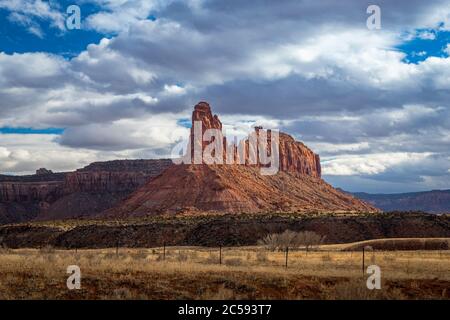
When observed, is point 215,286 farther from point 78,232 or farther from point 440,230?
point 78,232

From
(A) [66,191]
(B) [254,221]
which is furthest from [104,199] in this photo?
(B) [254,221]

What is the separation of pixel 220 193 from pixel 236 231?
4955cm

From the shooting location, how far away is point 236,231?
3059 inches

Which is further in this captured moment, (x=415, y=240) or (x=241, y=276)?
(x=415, y=240)

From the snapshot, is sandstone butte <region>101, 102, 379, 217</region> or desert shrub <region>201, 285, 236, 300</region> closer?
desert shrub <region>201, 285, 236, 300</region>

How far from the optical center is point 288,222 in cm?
8081

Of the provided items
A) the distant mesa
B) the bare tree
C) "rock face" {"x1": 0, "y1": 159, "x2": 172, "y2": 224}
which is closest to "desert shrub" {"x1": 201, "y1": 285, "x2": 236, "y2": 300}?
the bare tree

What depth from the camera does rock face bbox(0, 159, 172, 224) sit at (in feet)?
553

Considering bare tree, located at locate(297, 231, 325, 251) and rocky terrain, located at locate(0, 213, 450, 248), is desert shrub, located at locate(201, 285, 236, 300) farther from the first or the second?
rocky terrain, located at locate(0, 213, 450, 248)

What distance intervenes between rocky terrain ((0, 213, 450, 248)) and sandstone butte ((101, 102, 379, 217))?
36.0 meters

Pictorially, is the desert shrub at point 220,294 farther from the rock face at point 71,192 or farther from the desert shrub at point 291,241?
the rock face at point 71,192

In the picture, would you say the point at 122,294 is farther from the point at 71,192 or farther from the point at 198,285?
the point at 71,192

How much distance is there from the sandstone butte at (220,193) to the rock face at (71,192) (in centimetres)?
3296
